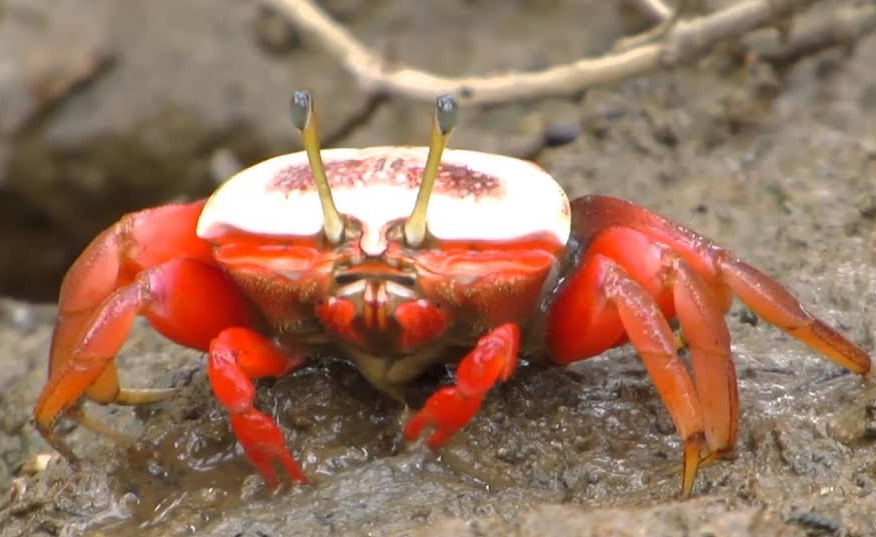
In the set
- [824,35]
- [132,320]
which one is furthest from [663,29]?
[132,320]

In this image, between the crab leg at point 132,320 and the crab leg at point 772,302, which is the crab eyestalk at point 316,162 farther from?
the crab leg at point 772,302

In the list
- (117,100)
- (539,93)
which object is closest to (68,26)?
(117,100)

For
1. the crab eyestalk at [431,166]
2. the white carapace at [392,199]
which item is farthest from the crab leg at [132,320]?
the crab eyestalk at [431,166]

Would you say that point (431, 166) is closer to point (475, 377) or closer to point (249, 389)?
point (475, 377)

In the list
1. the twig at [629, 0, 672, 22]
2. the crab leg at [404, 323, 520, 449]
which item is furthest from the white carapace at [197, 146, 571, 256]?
the twig at [629, 0, 672, 22]

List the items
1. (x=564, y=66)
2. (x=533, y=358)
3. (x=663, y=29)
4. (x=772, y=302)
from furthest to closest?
1. (x=564, y=66)
2. (x=663, y=29)
3. (x=533, y=358)
4. (x=772, y=302)

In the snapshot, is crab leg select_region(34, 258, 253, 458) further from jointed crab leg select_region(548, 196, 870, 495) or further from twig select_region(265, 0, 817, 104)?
twig select_region(265, 0, 817, 104)

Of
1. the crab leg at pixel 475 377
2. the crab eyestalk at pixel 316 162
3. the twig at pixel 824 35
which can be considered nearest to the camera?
the crab leg at pixel 475 377
